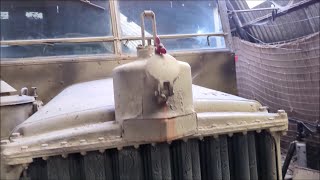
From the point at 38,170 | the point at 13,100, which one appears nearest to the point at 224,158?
the point at 38,170

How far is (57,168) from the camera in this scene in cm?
165

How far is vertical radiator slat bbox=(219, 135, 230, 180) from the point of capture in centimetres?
186

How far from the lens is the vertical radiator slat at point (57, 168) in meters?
1.64

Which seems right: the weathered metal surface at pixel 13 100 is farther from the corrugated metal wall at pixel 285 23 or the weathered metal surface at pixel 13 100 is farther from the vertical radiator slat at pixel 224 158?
the corrugated metal wall at pixel 285 23

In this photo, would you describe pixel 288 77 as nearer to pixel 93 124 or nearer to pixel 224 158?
pixel 224 158

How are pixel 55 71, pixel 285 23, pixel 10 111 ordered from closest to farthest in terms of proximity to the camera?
pixel 10 111 < pixel 55 71 < pixel 285 23

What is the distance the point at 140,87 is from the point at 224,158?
58 centimetres

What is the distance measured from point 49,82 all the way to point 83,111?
3.62ft

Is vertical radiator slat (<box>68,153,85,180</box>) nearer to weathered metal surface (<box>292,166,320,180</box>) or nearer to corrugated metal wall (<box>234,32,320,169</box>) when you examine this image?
weathered metal surface (<box>292,166,320,180</box>)

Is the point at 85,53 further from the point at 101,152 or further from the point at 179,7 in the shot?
the point at 101,152

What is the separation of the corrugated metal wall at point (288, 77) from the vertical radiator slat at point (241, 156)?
9.41ft

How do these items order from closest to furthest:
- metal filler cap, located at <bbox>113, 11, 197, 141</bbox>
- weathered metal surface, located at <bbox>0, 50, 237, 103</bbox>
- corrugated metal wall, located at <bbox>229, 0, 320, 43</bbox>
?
metal filler cap, located at <bbox>113, 11, 197, 141</bbox>, weathered metal surface, located at <bbox>0, 50, 237, 103</bbox>, corrugated metal wall, located at <bbox>229, 0, 320, 43</bbox>

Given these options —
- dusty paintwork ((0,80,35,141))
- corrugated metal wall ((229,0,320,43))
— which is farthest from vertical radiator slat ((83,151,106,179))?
corrugated metal wall ((229,0,320,43))

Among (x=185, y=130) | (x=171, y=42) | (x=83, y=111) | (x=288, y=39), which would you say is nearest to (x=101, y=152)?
(x=83, y=111)
